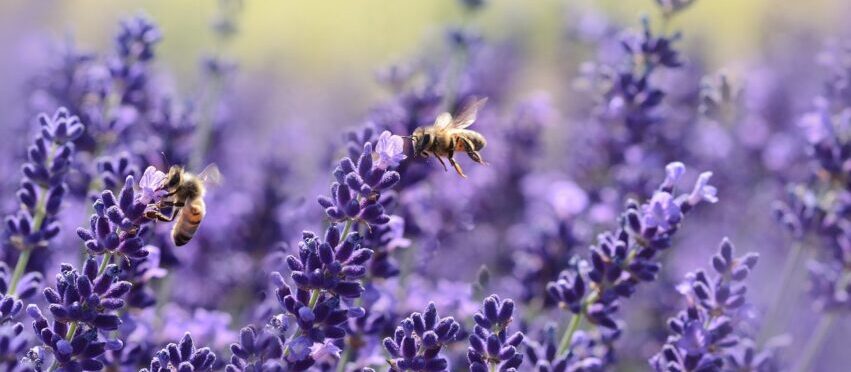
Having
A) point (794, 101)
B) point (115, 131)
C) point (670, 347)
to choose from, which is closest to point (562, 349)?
point (670, 347)

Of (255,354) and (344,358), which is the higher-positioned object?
(344,358)

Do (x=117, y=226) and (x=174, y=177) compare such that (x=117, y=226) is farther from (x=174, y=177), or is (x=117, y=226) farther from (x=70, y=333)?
(x=174, y=177)

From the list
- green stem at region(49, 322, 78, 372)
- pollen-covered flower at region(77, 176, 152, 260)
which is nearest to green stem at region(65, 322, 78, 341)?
green stem at region(49, 322, 78, 372)

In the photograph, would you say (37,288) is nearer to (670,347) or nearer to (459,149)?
(459,149)

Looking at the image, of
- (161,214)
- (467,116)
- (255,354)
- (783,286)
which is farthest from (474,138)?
(783,286)

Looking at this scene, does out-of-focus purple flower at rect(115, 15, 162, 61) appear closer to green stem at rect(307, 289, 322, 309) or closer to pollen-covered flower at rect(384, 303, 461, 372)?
green stem at rect(307, 289, 322, 309)

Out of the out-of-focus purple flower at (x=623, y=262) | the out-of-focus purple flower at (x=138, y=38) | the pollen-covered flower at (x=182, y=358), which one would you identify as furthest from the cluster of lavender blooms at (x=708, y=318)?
the out-of-focus purple flower at (x=138, y=38)
